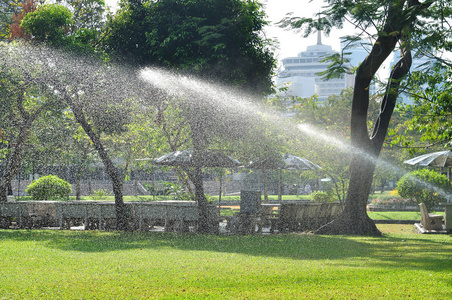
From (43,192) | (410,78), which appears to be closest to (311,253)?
(410,78)

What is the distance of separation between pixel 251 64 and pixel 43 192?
10483mm

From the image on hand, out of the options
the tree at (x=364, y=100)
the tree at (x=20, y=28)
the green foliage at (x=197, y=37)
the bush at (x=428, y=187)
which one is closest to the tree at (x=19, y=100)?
the tree at (x=20, y=28)

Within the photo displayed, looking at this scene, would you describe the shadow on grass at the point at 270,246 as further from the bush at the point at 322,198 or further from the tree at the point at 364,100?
the bush at the point at 322,198

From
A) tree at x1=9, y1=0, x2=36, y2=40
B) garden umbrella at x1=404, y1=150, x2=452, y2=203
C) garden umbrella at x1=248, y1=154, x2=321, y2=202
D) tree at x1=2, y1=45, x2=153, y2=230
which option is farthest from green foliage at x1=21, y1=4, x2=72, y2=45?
garden umbrella at x1=404, y1=150, x2=452, y2=203

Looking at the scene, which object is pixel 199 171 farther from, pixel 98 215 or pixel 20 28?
pixel 20 28

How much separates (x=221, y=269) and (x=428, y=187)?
18177 millimetres

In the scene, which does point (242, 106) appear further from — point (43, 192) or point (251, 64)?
point (43, 192)

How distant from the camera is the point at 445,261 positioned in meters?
8.33

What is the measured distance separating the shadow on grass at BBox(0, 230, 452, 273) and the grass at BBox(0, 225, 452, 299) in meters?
0.02

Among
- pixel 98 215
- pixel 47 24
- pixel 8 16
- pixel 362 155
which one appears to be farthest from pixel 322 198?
pixel 8 16

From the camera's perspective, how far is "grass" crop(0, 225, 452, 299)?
5.73 metres

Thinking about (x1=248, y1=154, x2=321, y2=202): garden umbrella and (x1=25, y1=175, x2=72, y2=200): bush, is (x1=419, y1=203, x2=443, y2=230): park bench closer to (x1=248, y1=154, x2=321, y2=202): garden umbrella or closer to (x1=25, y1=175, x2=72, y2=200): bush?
(x1=248, y1=154, x2=321, y2=202): garden umbrella

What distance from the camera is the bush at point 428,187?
22.8 m

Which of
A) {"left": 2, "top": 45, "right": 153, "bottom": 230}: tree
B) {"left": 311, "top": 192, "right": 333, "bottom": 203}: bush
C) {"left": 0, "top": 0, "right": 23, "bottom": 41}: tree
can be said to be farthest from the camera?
{"left": 311, "top": 192, "right": 333, "bottom": 203}: bush
